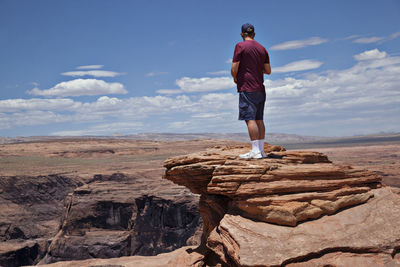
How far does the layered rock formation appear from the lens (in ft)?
21.3

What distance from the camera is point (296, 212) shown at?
721 centimetres

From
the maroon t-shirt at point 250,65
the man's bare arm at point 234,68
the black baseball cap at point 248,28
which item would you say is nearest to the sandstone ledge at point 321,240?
the maroon t-shirt at point 250,65

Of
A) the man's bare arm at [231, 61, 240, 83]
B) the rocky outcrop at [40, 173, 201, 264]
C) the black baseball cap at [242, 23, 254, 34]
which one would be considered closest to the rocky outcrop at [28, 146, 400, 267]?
the man's bare arm at [231, 61, 240, 83]

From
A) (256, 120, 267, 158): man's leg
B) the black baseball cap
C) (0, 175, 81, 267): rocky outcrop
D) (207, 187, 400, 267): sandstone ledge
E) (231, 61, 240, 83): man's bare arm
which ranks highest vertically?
the black baseball cap

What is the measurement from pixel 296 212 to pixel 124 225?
50.3 ft

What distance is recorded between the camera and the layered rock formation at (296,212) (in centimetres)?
650

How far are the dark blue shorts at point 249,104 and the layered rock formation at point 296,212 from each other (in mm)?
987

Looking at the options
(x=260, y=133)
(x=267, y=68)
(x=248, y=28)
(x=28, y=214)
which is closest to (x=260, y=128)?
(x=260, y=133)

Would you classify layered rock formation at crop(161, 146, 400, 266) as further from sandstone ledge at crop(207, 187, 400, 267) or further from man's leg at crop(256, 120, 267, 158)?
man's leg at crop(256, 120, 267, 158)

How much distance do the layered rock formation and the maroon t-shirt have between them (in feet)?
5.32

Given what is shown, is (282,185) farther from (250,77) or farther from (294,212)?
(250,77)

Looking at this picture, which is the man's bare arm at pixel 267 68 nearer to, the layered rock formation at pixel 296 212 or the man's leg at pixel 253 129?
the man's leg at pixel 253 129

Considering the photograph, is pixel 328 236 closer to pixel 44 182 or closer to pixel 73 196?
pixel 73 196

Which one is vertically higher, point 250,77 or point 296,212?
point 250,77
